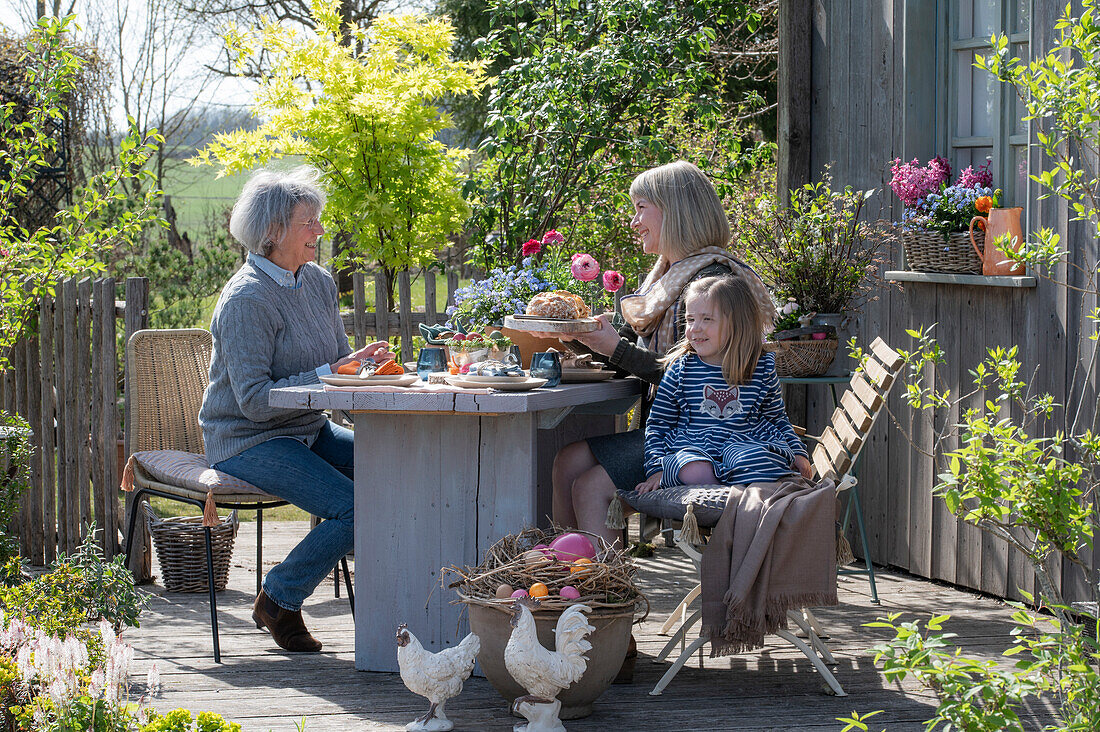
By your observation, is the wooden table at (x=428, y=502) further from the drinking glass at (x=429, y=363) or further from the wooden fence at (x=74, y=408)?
the wooden fence at (x=74, y=408)

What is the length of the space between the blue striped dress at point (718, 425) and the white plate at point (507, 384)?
1.48ft

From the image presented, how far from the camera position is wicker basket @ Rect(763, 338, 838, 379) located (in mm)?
4512

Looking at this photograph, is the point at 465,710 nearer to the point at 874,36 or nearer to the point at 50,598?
the point at 50,598

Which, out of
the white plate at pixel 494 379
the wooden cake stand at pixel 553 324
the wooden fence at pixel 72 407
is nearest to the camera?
the white plate at pixel 494 379

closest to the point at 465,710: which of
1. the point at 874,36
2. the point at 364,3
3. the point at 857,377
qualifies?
the point at 857,377

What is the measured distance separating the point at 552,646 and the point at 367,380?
3.15 ft

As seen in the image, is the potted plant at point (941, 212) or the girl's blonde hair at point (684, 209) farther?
the potted plant at point (941, 212)

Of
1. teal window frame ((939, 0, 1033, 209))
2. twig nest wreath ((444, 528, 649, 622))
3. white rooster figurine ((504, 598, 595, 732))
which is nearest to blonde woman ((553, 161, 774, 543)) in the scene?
twig nest wreath ((444, 528, 649, 622))

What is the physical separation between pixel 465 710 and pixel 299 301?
59.6 inches

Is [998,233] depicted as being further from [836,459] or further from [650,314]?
[650,314]

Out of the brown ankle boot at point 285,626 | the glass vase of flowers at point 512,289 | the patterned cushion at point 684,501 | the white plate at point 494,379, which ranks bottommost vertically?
the brown ankle boot at point 285,626

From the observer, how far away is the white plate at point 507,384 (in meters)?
3.32

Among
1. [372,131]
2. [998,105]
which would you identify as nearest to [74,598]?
[372,131]

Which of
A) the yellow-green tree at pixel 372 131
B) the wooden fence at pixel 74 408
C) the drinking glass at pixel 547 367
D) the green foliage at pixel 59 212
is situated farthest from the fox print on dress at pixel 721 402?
the yellow-green tree at pixel 372 131
